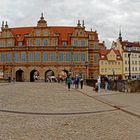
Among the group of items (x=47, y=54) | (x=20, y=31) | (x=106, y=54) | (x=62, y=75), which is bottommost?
(x=62, y=75)

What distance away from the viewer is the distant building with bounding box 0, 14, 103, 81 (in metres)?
85.9

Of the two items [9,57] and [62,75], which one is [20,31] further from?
[62,75]

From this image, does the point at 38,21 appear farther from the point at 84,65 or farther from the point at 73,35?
the point at 84,65

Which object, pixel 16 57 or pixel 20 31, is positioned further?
pixel 20 31

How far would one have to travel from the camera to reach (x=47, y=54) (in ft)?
283

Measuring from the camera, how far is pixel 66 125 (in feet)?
33.5

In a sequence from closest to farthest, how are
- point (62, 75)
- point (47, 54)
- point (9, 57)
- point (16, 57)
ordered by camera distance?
point (47, 54)
point (16, 57)
point (9, 57)
point (62, 75)

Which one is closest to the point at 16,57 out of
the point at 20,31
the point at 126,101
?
the point at 20,31

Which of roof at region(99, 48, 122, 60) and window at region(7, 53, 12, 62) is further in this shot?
roof at region(99, 48, 122, 60)

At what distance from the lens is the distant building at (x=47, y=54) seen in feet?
282

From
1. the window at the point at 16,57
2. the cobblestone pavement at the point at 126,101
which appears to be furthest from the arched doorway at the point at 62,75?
the cobblestone pavement at the point at 126,101

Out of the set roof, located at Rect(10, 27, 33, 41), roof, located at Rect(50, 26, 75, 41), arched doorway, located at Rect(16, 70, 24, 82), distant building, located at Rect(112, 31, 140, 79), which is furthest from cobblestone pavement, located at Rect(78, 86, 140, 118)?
distant building, located at Rect(112, 31, 140, 79)

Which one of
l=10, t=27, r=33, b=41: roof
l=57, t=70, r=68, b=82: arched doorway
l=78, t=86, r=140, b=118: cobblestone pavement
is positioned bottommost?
l=78, t=86, r=140, b=118: cobblestone pavement

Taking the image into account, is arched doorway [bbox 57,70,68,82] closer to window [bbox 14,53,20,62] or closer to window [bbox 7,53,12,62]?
window [bbox 14,53,20,62]
